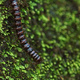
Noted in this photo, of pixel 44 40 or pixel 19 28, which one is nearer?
pixel 19 28

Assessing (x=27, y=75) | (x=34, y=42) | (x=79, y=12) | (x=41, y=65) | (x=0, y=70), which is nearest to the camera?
(x=0, y=70)

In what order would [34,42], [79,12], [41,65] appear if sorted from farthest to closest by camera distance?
[79,12]
[34,42]
[41,65]

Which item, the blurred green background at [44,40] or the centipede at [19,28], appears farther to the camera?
the blurred green background at [44,40]

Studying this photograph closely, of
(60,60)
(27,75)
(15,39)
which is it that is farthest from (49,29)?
(27,75)

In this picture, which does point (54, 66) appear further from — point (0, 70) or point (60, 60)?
point (0, 70)

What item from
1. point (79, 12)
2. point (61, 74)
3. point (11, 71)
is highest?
point (79, 12)

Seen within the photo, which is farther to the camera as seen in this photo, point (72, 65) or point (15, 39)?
point (72, 65)

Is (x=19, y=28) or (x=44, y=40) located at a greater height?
(x=19, y=28)

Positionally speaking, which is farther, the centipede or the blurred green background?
the blurred green background
